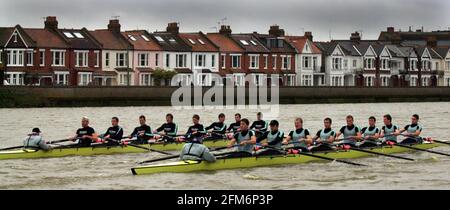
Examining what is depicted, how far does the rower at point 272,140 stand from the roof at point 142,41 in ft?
188

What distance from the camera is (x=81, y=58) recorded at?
83.8 meters

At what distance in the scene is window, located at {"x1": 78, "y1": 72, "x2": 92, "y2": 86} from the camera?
273 ft

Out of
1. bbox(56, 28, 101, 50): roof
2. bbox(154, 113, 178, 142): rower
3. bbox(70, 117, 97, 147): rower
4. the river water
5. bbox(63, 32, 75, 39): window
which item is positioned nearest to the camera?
the river water

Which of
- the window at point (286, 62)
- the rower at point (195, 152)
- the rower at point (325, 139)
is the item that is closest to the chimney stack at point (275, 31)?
the window at point (286, 62)

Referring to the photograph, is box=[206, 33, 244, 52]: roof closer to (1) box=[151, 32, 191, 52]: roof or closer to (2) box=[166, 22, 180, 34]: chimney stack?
(2) box=[166, 22, 180, 34]: chimney stack

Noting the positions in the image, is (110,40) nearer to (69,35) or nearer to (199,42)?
(69,35)

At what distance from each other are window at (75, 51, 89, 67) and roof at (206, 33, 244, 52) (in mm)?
14770

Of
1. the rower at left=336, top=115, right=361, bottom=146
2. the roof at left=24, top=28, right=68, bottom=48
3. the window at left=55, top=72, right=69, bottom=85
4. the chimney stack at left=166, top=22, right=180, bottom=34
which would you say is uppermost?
the chimney stack at left=166, top=22, right=180, bottom=34

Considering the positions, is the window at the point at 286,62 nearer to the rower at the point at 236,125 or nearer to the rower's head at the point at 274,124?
the rower at the point at 236,125

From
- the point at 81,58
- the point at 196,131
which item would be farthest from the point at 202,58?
the point at 196,131

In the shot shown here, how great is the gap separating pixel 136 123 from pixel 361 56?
5753cm

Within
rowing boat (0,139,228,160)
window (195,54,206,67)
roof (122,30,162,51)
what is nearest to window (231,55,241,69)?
window (195,54,206,67)

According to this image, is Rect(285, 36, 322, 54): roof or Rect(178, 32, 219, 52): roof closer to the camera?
Rect(178, 32, 219, 52): roof
